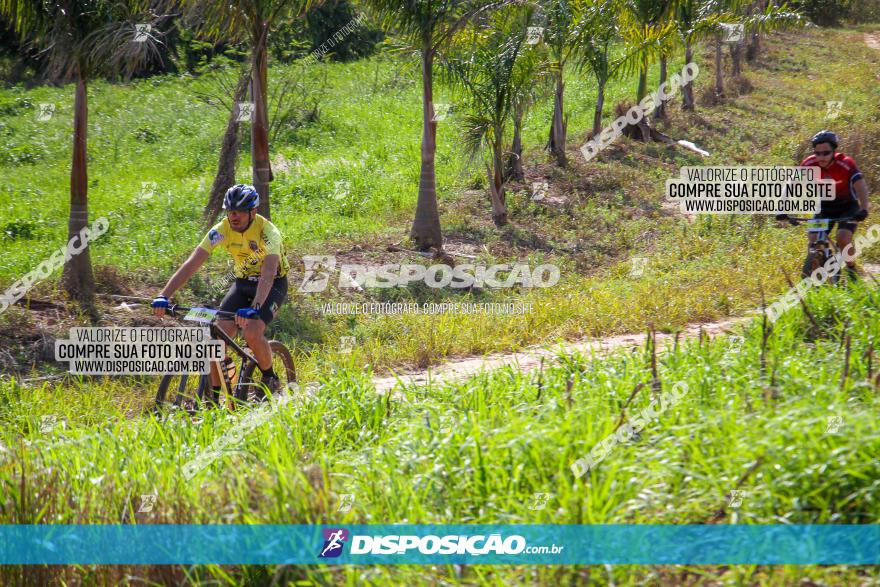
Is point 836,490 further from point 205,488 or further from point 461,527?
point 205,488

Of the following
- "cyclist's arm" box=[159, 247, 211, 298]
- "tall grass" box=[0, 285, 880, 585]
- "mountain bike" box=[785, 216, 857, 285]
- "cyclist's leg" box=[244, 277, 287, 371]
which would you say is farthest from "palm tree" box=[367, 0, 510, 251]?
"tall grass" box=[0, 285, 880, 585]

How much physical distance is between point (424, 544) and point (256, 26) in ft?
28.4

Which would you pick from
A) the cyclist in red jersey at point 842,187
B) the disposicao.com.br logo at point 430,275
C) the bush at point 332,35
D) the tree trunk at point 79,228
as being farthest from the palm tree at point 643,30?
the tree trunk at point 79,228

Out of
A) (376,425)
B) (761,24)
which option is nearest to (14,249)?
(376,425)

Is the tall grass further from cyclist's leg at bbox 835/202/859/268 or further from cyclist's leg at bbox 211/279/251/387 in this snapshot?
cyclist's leg at bbox 835/202/859/268

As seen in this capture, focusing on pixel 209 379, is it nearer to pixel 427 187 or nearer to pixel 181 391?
pixel 181 391

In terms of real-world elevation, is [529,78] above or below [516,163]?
above

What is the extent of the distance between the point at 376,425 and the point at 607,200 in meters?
13.1

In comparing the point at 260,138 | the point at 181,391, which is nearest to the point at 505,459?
the point at 181,391

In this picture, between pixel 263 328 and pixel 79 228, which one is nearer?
pixel 263 328

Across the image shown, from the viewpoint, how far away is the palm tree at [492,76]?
48.3 feet

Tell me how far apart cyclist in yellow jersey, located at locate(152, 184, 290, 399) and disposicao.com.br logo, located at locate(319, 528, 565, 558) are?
292 centimetres

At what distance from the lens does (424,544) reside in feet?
12.9

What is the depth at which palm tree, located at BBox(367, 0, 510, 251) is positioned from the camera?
1289 cm
